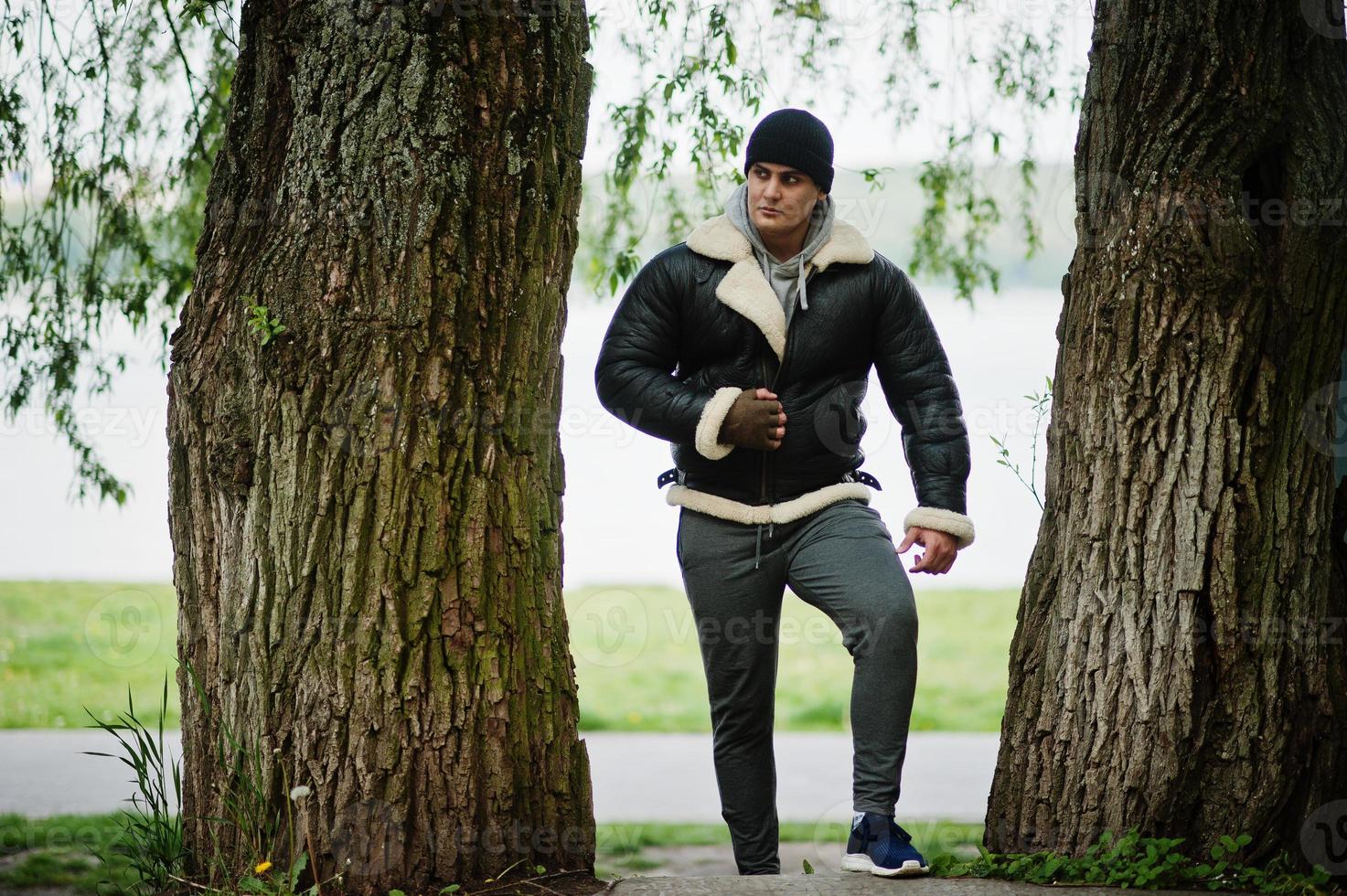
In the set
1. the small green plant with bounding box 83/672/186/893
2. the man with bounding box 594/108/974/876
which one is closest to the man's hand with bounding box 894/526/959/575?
the man with bounding box 594/108/974/876

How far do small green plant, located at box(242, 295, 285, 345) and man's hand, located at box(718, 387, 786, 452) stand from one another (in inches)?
45.7

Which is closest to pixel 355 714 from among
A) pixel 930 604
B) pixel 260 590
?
pixel 260 590

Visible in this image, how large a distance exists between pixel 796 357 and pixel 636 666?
10129mm

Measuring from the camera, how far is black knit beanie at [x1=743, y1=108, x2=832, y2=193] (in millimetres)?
3297

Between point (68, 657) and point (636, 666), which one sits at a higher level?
point (68, 657)

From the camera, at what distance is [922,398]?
11.1 ft

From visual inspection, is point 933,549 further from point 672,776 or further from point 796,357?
point 672,776

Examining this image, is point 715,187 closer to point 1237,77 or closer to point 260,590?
point 1237,77

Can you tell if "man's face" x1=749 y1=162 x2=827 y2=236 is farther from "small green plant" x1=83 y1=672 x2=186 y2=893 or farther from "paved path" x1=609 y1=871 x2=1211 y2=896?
"small green plant" x1=83 y1=672 x2=186 y2=893

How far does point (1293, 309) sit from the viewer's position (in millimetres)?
3133

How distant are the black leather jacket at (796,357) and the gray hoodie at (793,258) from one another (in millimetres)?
37

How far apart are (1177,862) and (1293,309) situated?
146 centimetres

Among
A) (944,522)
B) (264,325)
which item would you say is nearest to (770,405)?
(944,522)

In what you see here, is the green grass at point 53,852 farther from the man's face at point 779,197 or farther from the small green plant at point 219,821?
the man's face at point 779,197
